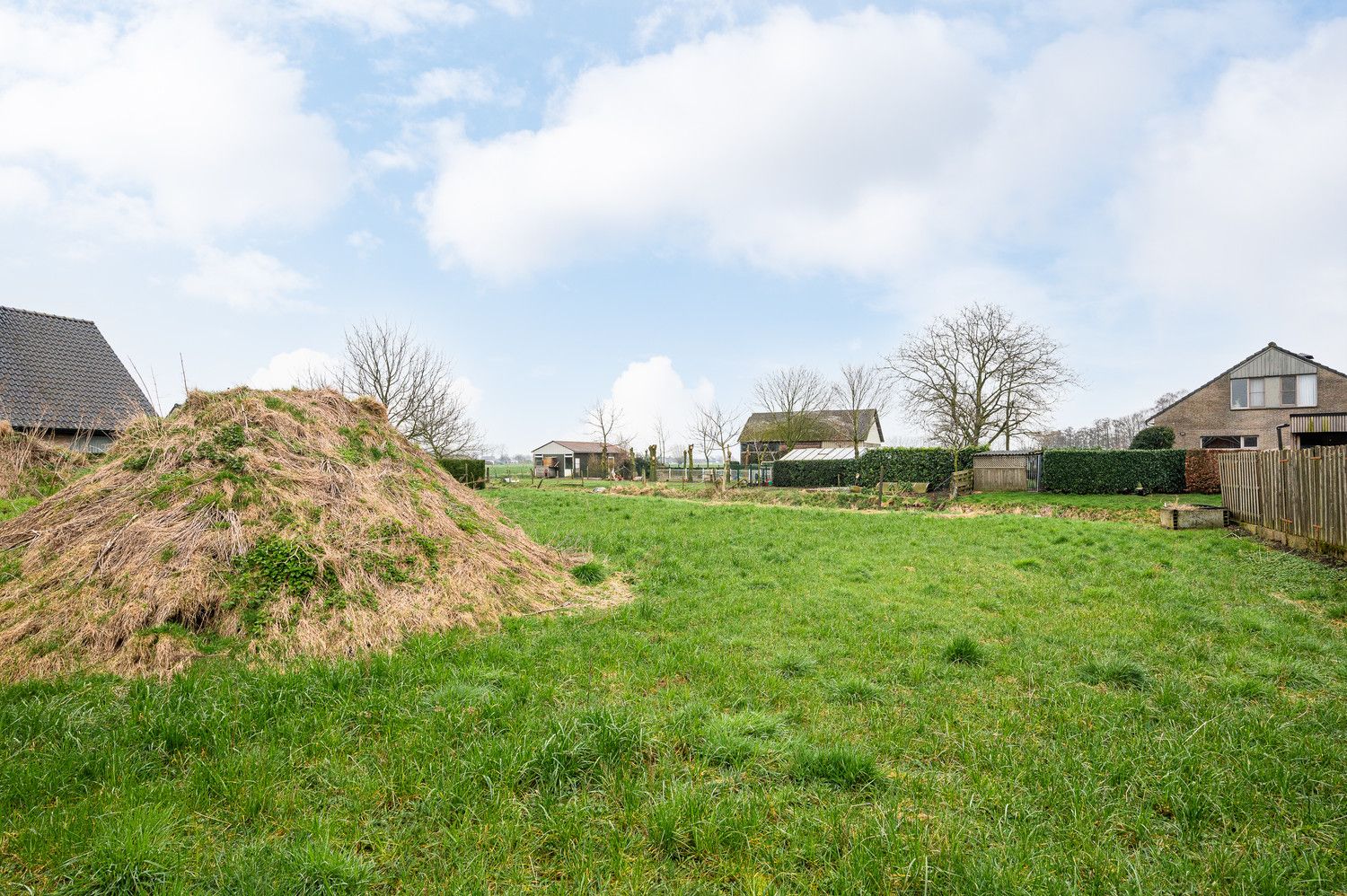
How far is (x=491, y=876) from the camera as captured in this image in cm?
240

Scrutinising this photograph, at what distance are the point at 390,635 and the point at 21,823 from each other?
2712 millimetres

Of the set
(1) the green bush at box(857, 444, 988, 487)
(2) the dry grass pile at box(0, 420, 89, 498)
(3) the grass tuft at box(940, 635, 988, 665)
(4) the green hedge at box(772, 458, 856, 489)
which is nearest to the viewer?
(3) the grass tuft at box(940, 635, 988, 665)

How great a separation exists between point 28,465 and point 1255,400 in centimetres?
4961

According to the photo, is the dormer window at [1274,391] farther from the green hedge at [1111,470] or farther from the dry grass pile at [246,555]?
the dry grass pile at [246,555]

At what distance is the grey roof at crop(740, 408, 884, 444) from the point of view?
164 feet

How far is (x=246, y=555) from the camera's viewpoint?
5.66 m

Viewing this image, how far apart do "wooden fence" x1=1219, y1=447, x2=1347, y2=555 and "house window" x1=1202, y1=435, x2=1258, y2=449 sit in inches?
1039

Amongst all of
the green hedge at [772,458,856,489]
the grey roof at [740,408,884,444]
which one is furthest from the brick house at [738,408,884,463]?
the green hedge at [772,458,856,489]

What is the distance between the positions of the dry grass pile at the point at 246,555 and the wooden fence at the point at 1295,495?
1115 centimetres

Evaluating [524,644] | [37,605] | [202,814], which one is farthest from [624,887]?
[37,605]

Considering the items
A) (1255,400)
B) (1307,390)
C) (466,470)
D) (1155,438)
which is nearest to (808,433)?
(1155,438)

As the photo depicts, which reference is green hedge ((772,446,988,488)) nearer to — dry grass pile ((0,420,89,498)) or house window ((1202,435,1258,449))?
house window ((1202,435,1258,449))

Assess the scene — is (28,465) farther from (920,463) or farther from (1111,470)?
(1111,470)

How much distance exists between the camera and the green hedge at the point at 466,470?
24.7 metres
